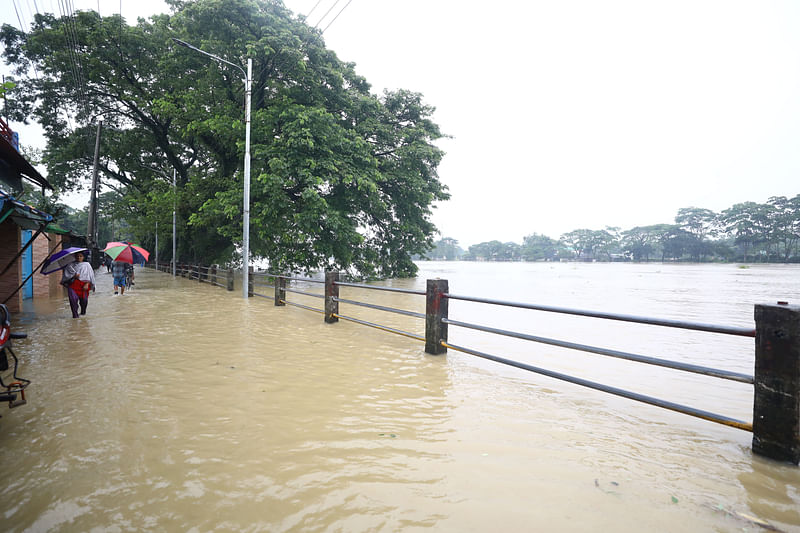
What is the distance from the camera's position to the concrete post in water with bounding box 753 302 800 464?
2.61 metres

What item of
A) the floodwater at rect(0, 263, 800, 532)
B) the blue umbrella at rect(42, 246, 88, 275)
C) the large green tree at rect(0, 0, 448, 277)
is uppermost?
the large green tree at rect(0, 0, 448, 277)

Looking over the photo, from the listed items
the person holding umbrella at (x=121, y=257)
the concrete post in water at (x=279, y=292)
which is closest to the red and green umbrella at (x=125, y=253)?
the person holding umbrella at (x=121, y=257)

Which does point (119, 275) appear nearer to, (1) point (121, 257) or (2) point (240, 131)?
(1) point (121, 257)

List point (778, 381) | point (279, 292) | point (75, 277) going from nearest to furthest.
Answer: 1. point (778, 381)
2. point (75, 277)
3. point (279, 292)

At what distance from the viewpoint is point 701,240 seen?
289ft

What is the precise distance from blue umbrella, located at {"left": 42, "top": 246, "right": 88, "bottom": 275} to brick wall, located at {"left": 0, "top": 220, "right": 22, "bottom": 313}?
135 centimetres

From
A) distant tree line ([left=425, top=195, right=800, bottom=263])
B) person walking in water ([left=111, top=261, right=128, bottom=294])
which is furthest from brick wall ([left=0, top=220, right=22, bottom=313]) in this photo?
distant tree line ([left=425, top=195, right=800, bottom=263])

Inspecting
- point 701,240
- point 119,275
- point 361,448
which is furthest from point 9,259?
point 701,240

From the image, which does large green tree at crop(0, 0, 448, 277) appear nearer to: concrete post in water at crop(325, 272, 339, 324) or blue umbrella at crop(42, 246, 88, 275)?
blue umbrella at crop(42, 246, 88, 275)

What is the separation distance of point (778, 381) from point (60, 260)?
40.1 feet

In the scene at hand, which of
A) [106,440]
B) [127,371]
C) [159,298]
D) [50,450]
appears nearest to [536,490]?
[106,440]

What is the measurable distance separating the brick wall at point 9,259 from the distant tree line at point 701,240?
4027 cm

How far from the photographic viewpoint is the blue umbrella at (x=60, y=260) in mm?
8586

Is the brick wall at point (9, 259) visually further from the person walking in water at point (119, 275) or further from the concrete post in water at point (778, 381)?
the concrete post in water at point (778, 381)
